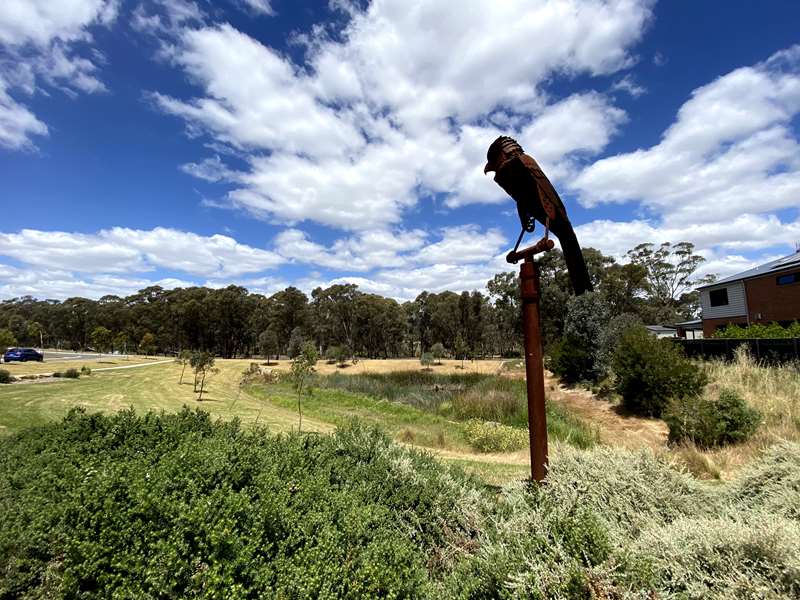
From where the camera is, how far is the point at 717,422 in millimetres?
8055

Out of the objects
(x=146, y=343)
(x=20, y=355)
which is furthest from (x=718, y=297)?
(x=146, y=343)

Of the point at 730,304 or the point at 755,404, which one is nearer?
the point at 755,404

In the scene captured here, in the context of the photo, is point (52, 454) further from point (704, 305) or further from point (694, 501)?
point (704, 305)

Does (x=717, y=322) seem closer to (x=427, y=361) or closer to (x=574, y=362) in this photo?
(x=574, y=362)

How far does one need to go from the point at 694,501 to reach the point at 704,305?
35292 mm

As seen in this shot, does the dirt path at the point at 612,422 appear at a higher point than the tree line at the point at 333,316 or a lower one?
lower

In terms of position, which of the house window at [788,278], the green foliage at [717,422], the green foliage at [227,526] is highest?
the house window at [788,278]

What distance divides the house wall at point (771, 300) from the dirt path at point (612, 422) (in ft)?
46.8

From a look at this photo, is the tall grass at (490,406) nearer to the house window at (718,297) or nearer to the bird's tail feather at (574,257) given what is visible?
the bird's tail feather at (574,257)

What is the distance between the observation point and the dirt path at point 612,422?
10.6m

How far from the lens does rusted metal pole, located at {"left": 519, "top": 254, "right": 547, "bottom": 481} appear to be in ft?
11.1

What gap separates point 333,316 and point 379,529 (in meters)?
62.4

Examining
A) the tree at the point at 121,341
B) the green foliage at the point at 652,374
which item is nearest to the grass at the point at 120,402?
the green foliage at the point at 652,374

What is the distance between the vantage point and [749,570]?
1836mm
